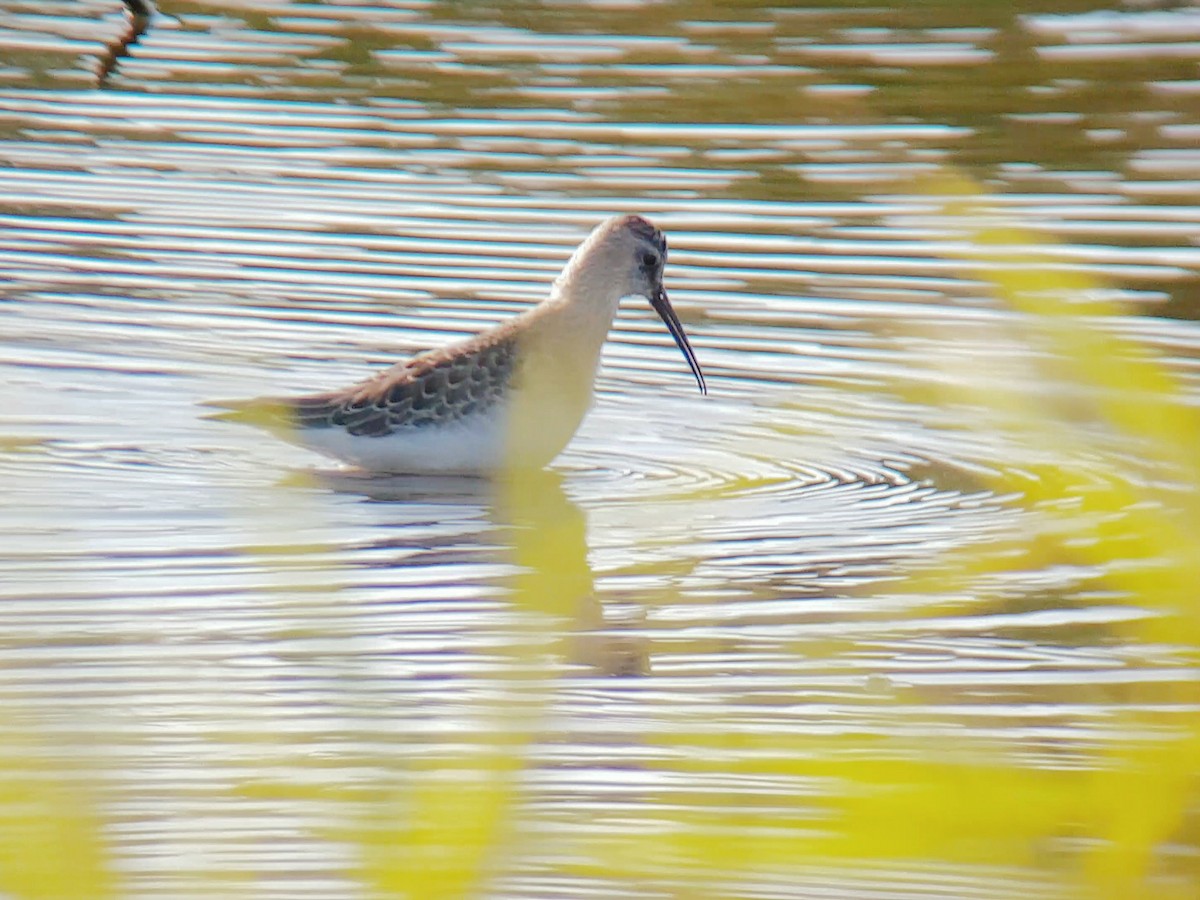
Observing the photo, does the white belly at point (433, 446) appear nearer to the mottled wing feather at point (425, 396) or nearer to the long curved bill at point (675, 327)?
the mottled wing feather at point (425, 396)

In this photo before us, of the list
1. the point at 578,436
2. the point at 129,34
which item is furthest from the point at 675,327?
the point at 129,34

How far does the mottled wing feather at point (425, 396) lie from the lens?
716 centimetres

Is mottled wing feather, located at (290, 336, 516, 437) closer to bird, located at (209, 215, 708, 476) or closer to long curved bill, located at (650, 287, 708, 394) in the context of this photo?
bird, located at (209, 215, 708, 476)

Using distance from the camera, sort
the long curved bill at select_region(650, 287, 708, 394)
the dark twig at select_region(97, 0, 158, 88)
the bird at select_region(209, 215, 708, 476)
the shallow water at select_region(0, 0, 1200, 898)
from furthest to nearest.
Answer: the dark twig at select_region(97, 0, 158, 88) < the long curved bill at select_region(650, 287, 708, 394) < the bird at select_region(209, 215, 708, 476) < the shallow water at select_region(0, 0, 1200, 898)

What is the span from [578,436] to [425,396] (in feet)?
2.34

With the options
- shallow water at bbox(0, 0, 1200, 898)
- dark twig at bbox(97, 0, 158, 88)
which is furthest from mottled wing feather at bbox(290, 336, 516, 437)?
dark twig at bbox(97, 0, 158, 88)

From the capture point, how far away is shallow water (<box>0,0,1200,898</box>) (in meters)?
1.51

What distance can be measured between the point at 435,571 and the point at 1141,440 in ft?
15.7

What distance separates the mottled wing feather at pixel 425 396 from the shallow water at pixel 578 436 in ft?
0.74

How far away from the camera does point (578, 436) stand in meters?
7.74

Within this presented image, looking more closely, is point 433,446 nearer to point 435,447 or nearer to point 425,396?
point 435,447

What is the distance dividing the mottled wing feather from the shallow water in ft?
0.74

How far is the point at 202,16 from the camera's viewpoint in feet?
Answer: 48.8

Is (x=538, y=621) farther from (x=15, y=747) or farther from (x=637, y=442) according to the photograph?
(x=637, y=442)
